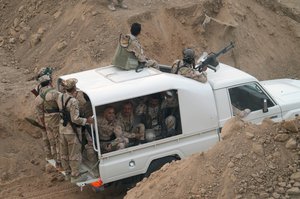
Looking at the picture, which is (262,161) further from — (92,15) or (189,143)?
(92,15)

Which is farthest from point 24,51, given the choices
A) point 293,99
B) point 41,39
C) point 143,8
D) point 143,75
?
point 293,99

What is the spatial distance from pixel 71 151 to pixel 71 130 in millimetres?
332

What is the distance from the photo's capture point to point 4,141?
1088 centimetres

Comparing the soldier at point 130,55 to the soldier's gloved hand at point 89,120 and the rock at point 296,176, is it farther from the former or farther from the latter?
the rock at point 296,176

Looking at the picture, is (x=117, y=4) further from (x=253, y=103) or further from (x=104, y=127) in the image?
(x=104, y=127)

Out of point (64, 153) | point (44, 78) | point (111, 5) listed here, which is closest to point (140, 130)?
point (64, 153)

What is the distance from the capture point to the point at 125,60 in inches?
362

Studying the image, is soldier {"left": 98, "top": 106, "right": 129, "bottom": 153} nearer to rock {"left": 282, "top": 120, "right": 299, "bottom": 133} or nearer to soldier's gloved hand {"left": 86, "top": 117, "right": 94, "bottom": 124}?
soldier's gloved hand {"left": 86, "top": 117, "right": 94, "bottom": 124}

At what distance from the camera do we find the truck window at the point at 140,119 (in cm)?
850

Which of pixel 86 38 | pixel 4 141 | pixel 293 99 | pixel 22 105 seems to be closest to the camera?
pixel 293 99

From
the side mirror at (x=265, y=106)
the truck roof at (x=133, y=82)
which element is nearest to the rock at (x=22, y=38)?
the truck roof at (x=133, y=82)

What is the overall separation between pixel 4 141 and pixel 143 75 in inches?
145

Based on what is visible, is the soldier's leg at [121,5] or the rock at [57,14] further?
the rock at [57,14]

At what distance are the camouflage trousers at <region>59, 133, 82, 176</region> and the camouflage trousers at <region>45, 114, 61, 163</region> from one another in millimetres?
310
